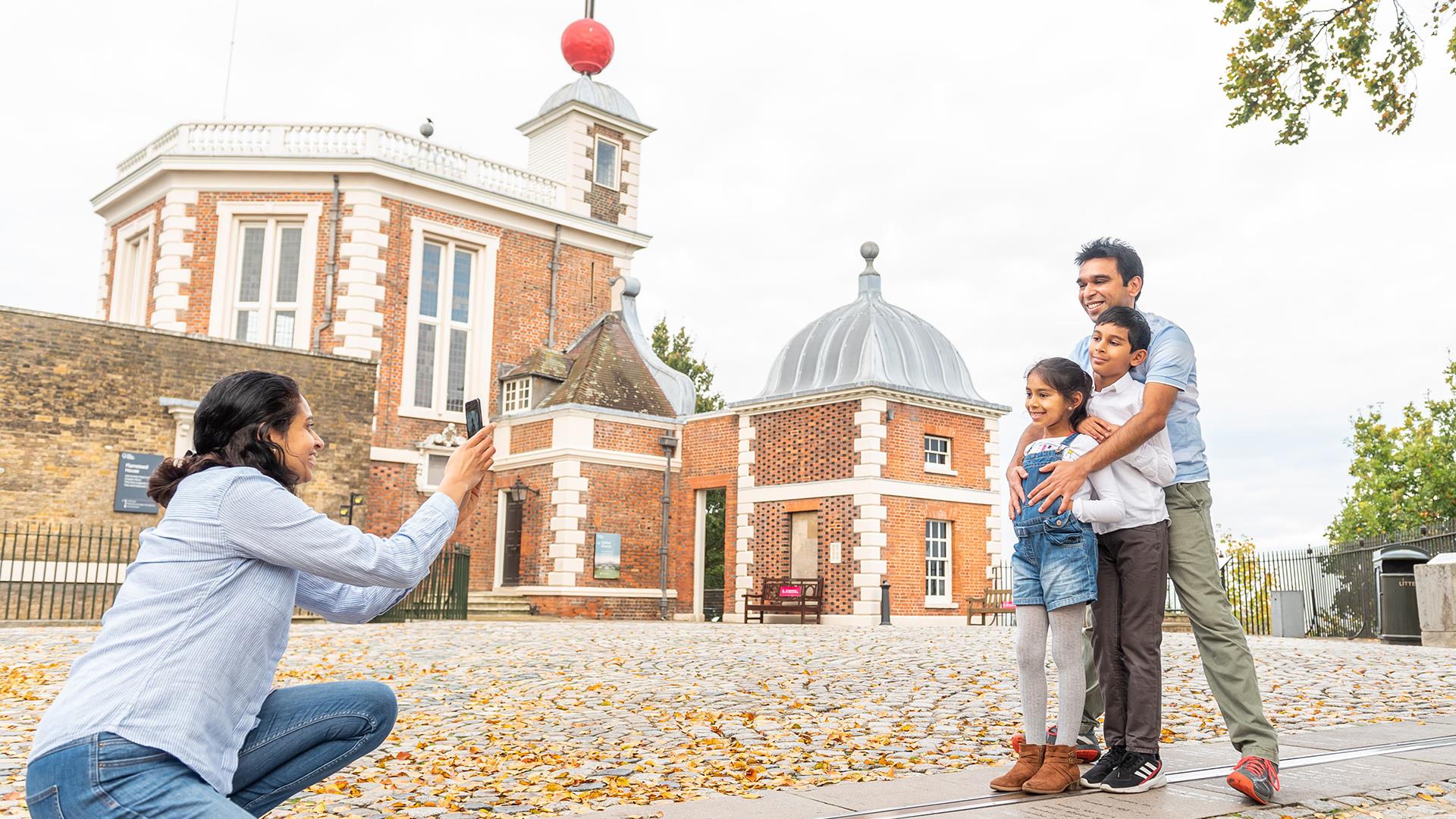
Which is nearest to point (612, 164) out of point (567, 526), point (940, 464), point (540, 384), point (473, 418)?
point (540, 384)

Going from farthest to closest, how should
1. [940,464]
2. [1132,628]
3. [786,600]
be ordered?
[940,464]
[786,600]
[1132,628]

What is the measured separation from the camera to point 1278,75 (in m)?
9.72

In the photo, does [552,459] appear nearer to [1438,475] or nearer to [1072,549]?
[1072,549]

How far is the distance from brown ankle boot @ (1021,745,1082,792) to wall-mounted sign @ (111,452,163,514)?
680 inches

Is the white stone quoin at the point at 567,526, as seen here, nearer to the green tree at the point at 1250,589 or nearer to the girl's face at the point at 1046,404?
the green tree at the point at 1250,589

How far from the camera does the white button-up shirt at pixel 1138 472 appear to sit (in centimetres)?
434

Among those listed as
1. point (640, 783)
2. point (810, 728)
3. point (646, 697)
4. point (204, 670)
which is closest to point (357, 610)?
point (204, 670)

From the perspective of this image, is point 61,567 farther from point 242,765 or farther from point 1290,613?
point 1290,613

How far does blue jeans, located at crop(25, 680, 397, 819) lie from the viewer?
2318mm

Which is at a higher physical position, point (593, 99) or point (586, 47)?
point (586, 47)

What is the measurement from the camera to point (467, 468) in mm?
2951

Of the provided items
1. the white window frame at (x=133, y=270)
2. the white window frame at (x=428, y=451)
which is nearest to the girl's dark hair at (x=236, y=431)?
the white window frame at (x=428, y=451)

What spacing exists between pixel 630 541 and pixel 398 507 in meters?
4.97

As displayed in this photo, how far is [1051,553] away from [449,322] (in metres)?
22.7
